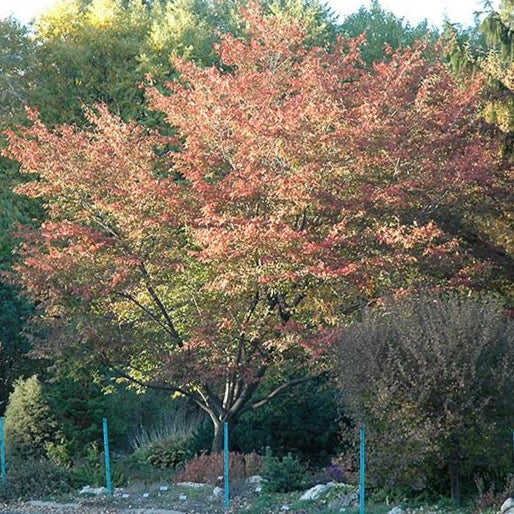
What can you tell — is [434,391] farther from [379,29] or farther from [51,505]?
[379,29]

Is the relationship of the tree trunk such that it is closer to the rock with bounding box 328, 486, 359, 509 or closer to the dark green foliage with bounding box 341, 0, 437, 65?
the rock with bounding box 328, 486, 359, 509

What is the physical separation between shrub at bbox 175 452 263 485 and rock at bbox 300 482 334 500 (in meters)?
2.01

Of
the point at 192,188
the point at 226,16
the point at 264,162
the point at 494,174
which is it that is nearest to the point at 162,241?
the point at 192,188

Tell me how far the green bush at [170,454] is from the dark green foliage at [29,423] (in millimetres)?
1831

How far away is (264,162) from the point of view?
14.7 metres

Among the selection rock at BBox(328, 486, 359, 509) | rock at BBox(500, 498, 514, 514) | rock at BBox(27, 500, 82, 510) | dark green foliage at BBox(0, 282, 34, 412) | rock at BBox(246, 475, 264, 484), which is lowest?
rock at BBox(27, 500, 82, 510)

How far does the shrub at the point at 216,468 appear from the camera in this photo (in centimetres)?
1448

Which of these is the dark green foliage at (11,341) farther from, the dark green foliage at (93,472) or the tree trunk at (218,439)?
the tree trunk at (218,439)

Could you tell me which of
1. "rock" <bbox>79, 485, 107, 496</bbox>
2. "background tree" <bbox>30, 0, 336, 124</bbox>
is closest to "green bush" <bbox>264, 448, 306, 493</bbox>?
"rock" <bbox>79, 485, 107, 496</bbox>

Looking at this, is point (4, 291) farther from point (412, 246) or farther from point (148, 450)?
point (412, 246)

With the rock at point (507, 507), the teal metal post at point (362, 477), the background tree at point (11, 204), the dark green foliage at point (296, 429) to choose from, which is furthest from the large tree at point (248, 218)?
the rock at point (507, 507)

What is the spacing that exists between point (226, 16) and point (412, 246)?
1271 inches

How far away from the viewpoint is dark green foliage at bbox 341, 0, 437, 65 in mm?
36719

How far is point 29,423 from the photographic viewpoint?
17.5 m
